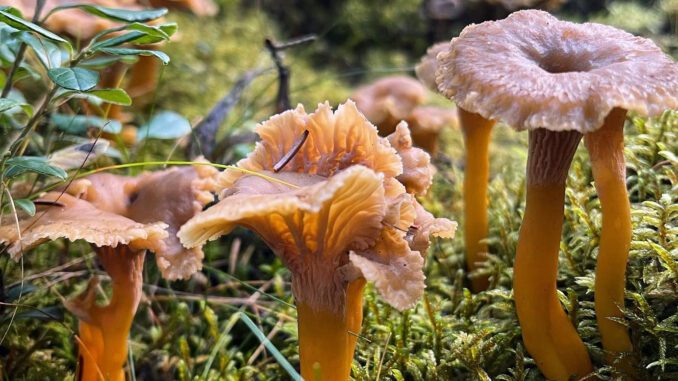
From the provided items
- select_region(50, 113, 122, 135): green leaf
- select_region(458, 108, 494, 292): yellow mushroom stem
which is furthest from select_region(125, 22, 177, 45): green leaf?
select_region(458, 108, 494, 292): yellow mushroom stem

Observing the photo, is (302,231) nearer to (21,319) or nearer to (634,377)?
(634,377)

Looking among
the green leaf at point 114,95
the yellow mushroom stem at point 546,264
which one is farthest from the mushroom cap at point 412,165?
the green leaf at point 114,95

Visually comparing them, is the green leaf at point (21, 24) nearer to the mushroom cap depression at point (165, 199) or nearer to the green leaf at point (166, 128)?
the mushroom cap depression at point (165, 199)

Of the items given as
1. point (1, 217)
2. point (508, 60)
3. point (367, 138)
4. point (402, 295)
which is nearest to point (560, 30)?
point (508, 60)

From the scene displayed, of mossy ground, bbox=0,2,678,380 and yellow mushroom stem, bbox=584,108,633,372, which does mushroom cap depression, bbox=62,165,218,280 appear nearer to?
mossy ground, bbox=0,2,678,380

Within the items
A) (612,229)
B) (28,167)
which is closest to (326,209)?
(612,229)

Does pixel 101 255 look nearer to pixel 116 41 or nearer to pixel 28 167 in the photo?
pixel 28 167
